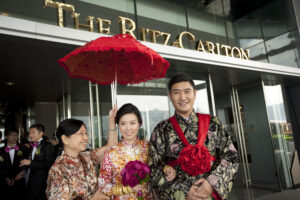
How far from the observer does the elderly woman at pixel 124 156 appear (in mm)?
1736

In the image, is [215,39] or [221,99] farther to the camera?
[221,99]

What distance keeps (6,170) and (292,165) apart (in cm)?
645

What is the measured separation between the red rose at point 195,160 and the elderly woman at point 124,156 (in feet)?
1.37

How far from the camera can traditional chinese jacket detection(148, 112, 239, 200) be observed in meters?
1.63

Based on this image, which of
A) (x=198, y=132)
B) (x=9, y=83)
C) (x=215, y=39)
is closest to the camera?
(x=198, y=132)

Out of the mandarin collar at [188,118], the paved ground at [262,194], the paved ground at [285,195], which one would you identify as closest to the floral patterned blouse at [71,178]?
the mandarin collar at [188,118]

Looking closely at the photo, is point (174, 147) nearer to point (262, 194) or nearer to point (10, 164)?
point (10, 164)

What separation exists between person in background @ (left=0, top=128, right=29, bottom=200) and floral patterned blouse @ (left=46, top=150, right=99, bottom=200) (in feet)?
8.52

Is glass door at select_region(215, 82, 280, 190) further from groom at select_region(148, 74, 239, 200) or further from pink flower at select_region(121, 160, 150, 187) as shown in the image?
pink flower at select_region(121, 160, 150, 187)

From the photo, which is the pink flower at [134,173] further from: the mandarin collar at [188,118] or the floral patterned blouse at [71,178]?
the mandarin collar at [188,118]

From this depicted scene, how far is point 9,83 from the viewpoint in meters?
4.81

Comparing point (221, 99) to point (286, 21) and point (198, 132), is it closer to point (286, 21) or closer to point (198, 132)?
point (286, 21)

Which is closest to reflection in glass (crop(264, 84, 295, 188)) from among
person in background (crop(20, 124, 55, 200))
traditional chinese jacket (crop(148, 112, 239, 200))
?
traditional chinese jacket (crop(148, 112, 239, 200))

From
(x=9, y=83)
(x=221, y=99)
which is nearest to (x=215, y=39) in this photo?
(x=221, y=99)
